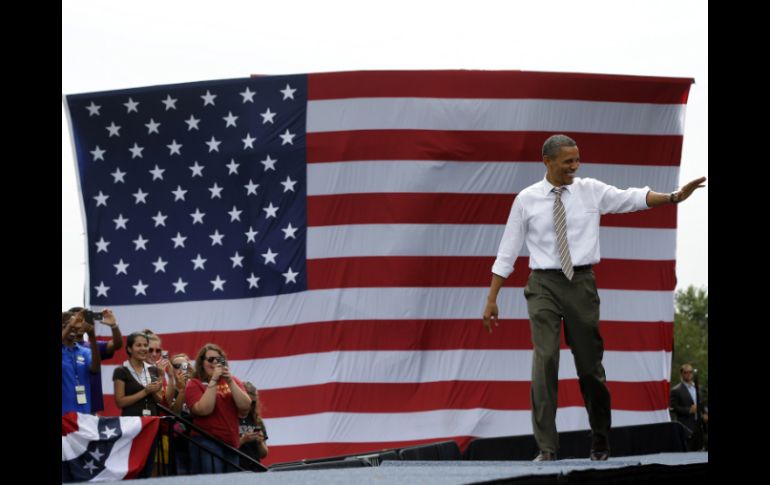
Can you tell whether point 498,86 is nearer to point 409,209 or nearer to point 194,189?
point 409,209

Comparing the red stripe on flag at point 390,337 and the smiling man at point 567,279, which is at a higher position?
the smiling man at point 567,279

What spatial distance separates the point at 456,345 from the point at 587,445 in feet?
5.47

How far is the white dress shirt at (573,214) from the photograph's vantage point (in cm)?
557

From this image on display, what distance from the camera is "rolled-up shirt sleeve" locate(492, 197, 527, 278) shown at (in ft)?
18.8

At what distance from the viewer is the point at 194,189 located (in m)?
11.6

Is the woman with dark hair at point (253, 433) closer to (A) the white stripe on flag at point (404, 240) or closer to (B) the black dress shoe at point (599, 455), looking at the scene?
(B) the black dress shoe at point (599, 455)

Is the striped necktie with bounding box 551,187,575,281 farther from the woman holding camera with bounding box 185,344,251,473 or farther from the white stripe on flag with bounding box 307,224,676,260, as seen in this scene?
the white stripe on flag with bounding box 307,224,676,260

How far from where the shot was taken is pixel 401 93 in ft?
37.1

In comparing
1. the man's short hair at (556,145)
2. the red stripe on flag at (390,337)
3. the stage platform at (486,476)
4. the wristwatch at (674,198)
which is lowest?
the stage platform at (486,476)

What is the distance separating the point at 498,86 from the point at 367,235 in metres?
1.89

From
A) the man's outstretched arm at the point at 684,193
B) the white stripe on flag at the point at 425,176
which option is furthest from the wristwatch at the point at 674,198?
the white stripe on flag at the point at 425,176

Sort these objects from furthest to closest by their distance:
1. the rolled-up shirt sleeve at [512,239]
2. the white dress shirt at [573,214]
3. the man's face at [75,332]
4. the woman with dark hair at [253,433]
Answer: the woman with dark hair at [253,433]
the man's face at [75,332]
the rolled-up shirt sleeve at [512,239]
the white dress shirt at [573,214]

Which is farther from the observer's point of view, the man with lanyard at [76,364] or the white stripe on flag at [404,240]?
the white stripe on flag at [404,240]

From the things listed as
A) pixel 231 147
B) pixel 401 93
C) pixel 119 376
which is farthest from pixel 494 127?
pixel 119 376
